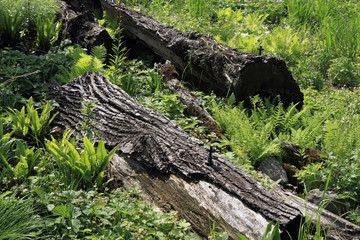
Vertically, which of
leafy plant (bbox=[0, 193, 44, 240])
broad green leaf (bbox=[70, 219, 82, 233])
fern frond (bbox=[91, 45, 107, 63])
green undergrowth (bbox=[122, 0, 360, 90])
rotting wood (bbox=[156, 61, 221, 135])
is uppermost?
green undergrowth (bbox=[122, 0, 360, 90])

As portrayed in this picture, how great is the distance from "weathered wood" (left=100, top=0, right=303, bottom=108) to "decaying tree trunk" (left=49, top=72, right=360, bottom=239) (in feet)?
5.71

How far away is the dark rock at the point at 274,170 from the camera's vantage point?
A: 414 cm

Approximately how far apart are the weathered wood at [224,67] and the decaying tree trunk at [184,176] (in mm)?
1739

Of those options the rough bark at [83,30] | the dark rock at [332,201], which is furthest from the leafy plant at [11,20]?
the dark rock at [332,201]

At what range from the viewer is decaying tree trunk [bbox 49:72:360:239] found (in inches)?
109

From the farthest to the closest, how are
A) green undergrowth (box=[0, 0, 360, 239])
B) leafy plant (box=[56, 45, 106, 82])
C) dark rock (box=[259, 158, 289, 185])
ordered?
leafy plant (box=[56, 45, 106, 82]) < dark rock (box=[259, 158, 289, 185]) < green undergrowth (box=[0, 0, 360, 239])

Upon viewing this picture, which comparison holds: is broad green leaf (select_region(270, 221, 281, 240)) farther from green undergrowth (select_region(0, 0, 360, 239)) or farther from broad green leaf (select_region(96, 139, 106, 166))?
broad green leaf (select_region(96, 139, 106, 166))

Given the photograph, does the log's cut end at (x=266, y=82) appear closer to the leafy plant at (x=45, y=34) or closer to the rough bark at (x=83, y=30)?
the rough bark at (x=83, y=30)

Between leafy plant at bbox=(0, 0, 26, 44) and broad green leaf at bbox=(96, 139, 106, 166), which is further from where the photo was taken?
leafy plant at bbox=(0, 0, 26, 44)

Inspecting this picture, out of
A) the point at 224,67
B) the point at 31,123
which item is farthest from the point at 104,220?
the point at 224,67

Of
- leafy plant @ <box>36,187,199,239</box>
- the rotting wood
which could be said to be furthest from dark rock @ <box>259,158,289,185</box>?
leafy plant @ <box>36,187,199,239</box>

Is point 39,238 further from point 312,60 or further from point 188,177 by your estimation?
point 312,60

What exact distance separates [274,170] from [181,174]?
1533 millimetres

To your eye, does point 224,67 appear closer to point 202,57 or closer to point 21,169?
point 202,57
